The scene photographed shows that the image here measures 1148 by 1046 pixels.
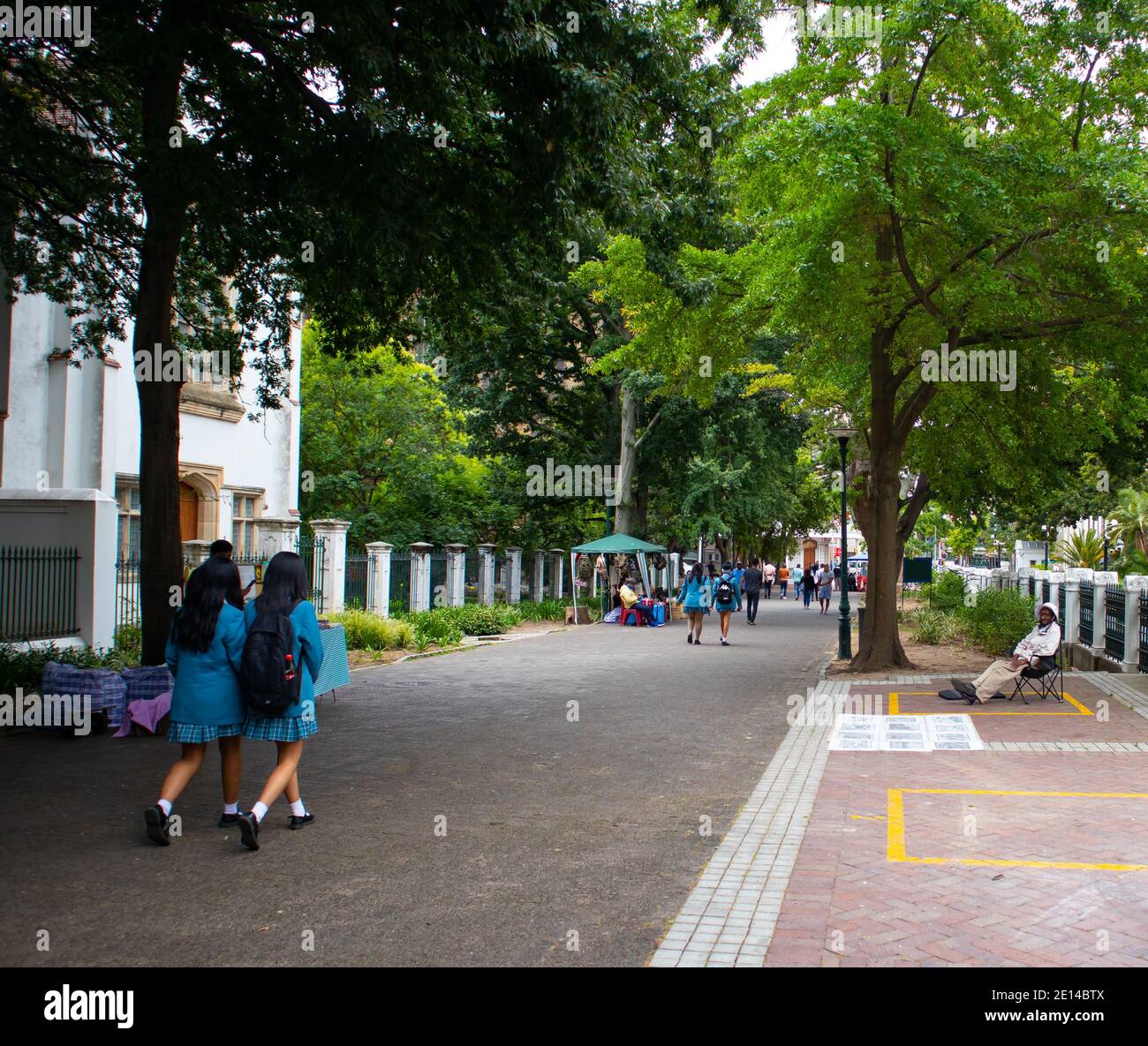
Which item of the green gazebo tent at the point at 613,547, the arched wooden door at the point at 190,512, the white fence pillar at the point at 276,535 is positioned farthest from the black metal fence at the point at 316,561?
the green gazebo tent at the point at 613,547

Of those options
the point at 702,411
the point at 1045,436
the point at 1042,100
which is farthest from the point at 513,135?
the point at 702,411

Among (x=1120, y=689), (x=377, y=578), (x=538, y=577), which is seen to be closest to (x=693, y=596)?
(x=377, y=578)

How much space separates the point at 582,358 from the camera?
1348 inches

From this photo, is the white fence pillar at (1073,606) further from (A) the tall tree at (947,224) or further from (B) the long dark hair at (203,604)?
(B) the long dark hair at (203,604)

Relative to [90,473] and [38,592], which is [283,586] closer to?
[38,592]

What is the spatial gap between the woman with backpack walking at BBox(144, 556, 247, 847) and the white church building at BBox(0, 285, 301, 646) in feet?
25.3

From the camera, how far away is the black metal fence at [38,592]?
1319 cm

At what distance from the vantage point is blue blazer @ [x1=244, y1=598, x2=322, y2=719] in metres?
6.41

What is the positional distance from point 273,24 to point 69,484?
12640 mm

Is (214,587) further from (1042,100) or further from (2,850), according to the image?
(1042,100)

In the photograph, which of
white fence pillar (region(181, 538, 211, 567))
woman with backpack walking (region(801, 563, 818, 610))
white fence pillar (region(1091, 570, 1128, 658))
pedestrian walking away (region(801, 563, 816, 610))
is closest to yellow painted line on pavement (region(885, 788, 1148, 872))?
white fence pillar (region(1091, 570, 1128, 658))

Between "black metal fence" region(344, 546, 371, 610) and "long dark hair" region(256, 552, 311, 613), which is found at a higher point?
"long dark hair" region(256, 552, 311, 613)

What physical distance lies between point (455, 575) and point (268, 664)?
2222 centimetres

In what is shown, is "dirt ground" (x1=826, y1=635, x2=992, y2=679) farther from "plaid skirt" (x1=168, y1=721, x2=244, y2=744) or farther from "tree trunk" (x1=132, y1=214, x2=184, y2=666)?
"plaid skirt" (x1=168, y1=721, x2=244, y2=744)
